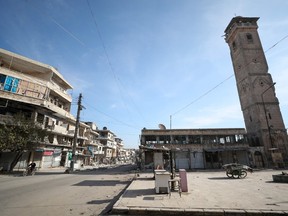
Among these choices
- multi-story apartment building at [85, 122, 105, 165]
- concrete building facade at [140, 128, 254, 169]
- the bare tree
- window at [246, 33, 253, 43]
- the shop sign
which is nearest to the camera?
the bare tree

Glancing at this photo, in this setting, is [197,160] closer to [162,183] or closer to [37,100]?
[162,183]

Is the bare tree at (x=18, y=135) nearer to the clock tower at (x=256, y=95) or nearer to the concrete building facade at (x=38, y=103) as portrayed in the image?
the concrete building facade at (x=38, y=103)

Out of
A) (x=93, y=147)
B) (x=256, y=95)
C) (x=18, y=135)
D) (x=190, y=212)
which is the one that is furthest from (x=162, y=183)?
(x=93, y=147)

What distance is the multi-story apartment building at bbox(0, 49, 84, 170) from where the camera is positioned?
23222 mm

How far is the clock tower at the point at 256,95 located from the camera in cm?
3216

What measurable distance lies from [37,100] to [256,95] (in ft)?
140

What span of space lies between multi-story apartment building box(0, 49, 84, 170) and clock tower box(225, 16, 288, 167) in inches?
1514

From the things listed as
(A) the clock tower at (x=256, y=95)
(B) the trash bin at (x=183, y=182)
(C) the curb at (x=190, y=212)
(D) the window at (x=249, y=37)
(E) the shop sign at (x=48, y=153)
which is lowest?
(C) the curb at (x=190, y=212)

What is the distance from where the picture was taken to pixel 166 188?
8.57 m

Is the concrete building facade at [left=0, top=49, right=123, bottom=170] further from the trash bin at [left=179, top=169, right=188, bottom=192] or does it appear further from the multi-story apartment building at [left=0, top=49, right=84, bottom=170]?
the trash bin at [left=179, top=169, right=188, bottom=192]

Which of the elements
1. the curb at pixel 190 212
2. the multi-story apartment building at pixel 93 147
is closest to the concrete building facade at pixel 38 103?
the multi-story apartment building at pixel 93 147

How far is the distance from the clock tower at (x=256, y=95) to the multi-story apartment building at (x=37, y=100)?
38.5 m

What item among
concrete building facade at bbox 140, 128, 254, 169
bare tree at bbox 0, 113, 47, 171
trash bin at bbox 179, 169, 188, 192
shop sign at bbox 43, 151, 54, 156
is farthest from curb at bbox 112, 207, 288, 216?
shop sign at bbox 43, 151, 54, 156

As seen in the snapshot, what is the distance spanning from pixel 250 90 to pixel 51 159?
44.4 metres
